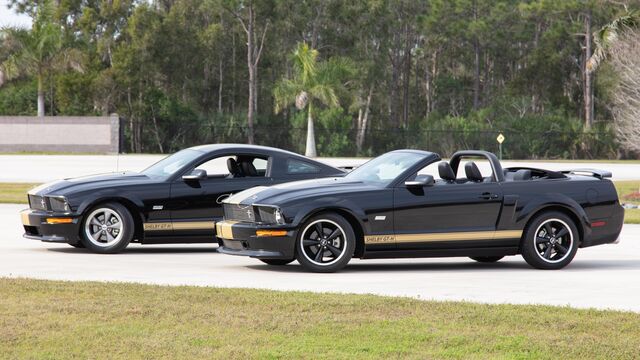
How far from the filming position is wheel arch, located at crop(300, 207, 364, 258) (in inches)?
521

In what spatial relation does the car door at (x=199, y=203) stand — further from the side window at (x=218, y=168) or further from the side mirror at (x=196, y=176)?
the side window at (x=218, y=168)

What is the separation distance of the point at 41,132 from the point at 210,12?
14.1 meters

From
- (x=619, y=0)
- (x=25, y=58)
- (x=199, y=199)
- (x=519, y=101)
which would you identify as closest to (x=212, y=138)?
(x=25, y=58)

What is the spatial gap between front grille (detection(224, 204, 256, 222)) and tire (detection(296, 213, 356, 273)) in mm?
634

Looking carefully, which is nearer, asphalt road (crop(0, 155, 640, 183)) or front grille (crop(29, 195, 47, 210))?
front grille (crop(29, 195, 47, 210))

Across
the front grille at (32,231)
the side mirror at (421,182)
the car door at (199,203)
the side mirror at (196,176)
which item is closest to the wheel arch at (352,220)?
the side mirror at (421,182)

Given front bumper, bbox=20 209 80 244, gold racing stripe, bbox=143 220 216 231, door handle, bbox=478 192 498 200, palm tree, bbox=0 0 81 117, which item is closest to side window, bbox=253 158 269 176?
gold racing stripe, bbox=143 220 216 231

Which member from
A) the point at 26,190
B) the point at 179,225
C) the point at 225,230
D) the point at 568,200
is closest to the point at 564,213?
the point at 568,200

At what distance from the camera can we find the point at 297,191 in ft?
44.4

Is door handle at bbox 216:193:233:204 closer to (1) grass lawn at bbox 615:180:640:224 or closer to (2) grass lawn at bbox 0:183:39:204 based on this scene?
(1) grass lawn at bbox 615:180:640:224

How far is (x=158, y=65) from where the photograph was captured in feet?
258

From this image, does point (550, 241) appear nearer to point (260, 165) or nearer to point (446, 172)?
point (446, 172)

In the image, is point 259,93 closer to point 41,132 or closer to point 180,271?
point 41,132

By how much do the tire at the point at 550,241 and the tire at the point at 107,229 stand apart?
16.0ft
